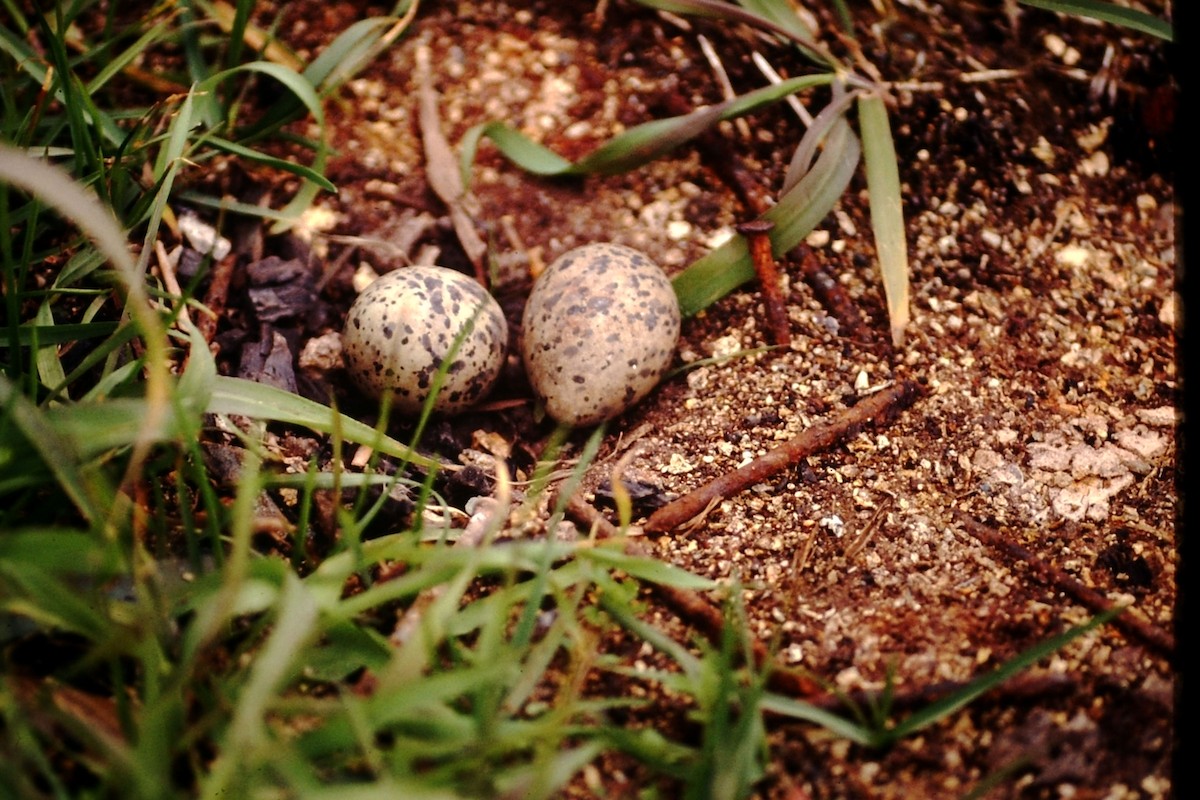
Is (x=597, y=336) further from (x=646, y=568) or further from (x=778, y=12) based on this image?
(x=778, y=12)

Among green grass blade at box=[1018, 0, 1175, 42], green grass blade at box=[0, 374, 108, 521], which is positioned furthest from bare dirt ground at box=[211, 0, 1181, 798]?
green grass blade at box=[0, 374, 108, 521]

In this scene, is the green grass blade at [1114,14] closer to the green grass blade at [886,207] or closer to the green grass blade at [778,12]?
the green grass blade at [886,207]

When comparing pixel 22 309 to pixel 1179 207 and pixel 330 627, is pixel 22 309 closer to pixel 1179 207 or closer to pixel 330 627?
pixel 330 627

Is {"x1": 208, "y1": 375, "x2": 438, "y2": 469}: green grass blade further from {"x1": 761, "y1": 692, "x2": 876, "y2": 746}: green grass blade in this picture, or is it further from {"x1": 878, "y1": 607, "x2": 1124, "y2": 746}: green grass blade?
{"x1": 878, "y1": 607, "x2": 1124, "y2": 746}: green grass blade

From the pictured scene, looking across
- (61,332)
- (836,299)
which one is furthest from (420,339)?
(836,299)

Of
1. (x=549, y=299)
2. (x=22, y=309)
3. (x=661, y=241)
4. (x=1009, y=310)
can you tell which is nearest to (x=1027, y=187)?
(x=1009, y=310)

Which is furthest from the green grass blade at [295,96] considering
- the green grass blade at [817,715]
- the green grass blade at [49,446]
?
the green grass blade at [817,715]
